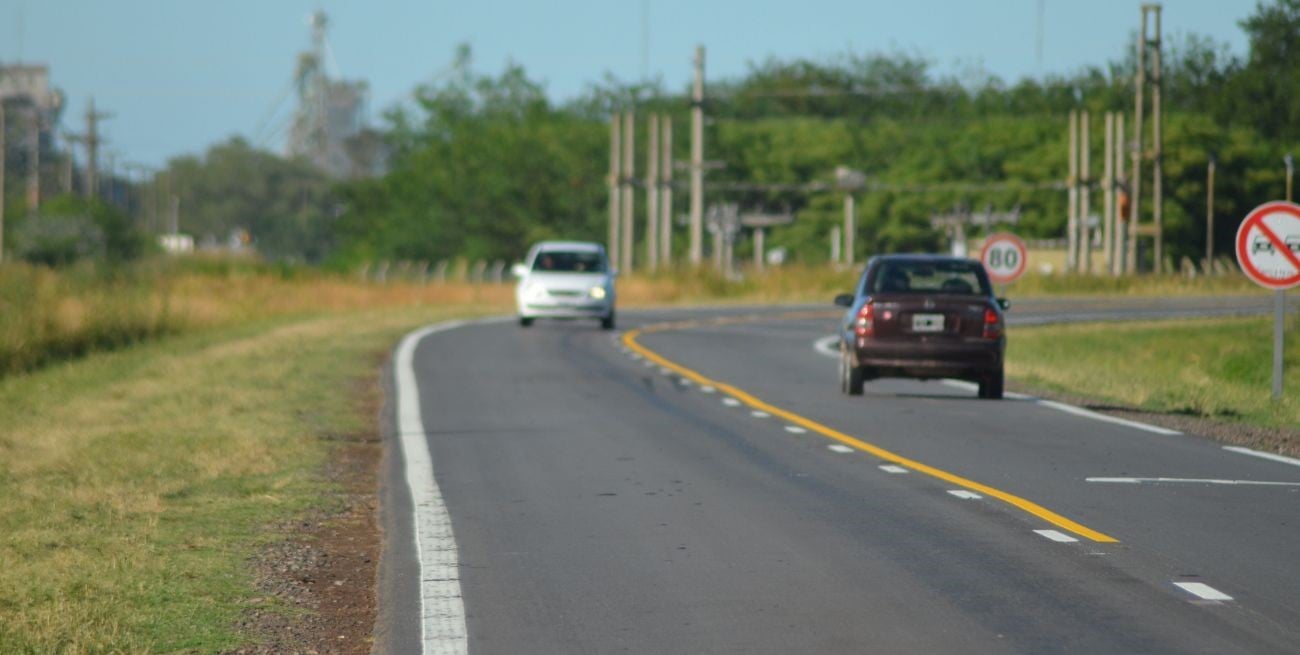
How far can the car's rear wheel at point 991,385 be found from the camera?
22.3m

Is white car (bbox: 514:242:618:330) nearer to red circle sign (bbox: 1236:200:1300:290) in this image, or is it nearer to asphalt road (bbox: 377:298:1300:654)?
asphalt road (bbox: 377:298:1300:654)

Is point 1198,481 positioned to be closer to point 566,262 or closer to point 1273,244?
point 1273,244

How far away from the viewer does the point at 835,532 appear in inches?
445

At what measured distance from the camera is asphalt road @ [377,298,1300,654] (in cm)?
834

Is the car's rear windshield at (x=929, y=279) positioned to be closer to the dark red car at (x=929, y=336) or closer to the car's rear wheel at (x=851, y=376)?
the dark red car at (x=929, y=336)

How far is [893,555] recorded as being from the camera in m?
10.4

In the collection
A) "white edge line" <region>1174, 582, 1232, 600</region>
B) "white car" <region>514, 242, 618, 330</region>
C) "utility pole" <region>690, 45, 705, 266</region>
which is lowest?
"white edge line" <region>1174, 582, 1232, 600</region>

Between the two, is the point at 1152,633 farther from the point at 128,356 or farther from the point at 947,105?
the point at 947,105

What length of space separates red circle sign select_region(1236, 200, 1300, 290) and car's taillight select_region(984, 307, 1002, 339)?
8.78 feet

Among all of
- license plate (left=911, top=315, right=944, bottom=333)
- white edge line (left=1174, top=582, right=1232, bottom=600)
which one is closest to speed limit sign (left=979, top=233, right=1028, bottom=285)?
license plate (left=911, top=315, right=944, bottom=333)

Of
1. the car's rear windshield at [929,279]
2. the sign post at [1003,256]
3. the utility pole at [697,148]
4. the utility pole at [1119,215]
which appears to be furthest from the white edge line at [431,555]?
the utility pole at [1119,215]

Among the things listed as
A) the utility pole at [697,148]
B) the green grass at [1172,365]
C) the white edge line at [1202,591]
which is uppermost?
the utility pole at [697,148]

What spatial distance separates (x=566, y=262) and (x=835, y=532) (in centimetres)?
3171

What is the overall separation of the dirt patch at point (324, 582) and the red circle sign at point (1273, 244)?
10.2 m
